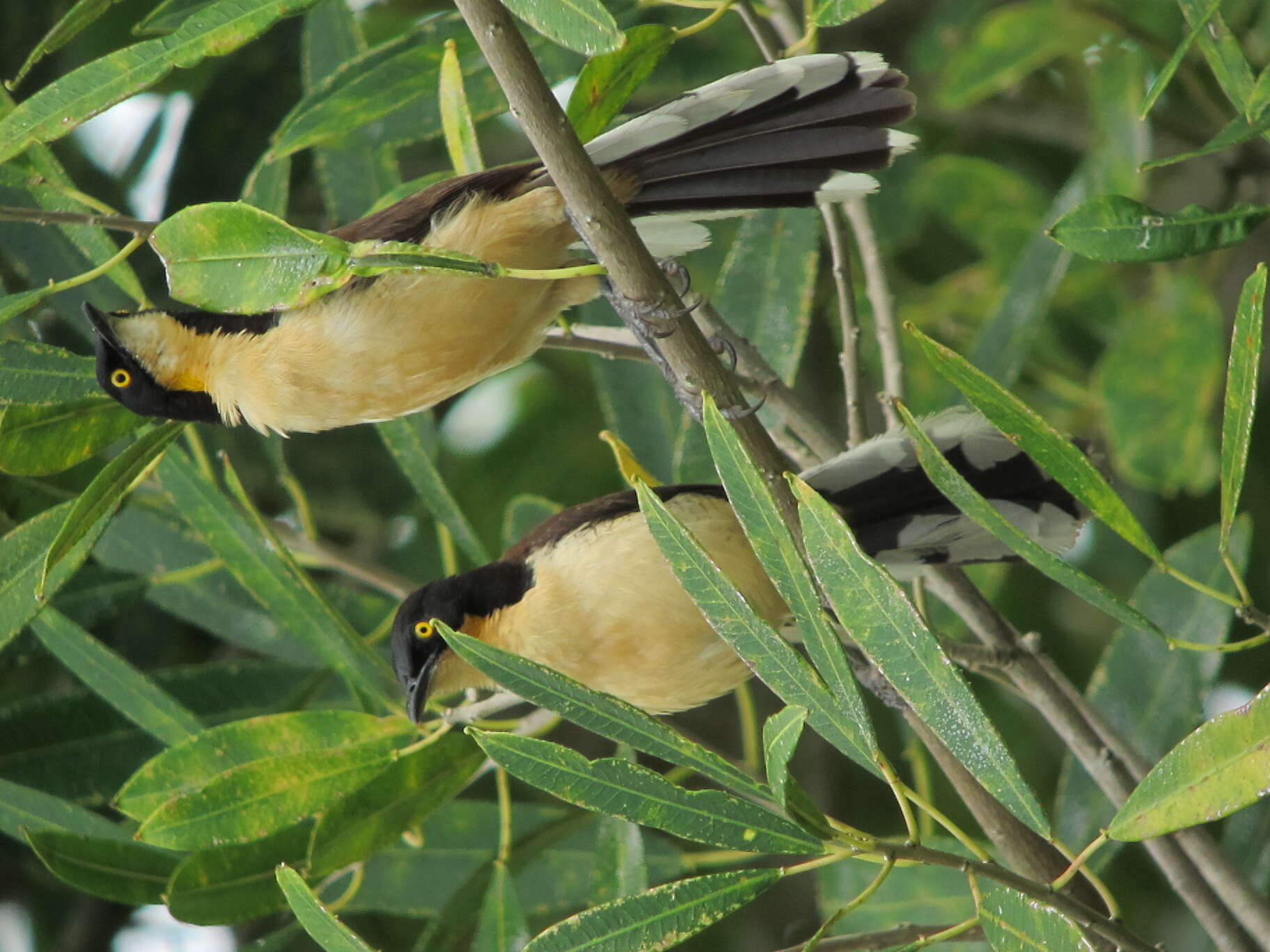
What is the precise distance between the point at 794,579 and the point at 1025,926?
41 centimetres

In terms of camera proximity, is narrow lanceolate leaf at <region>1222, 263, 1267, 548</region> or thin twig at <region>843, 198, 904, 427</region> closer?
narrow lanceolate leaf at <region>1222, 263, 1267, 548</region>

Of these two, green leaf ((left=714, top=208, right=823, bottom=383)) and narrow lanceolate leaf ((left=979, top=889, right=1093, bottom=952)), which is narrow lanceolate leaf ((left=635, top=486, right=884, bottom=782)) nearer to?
narrow lanceolate leaf ((left=979, top=889, right=1093, bottom=952))

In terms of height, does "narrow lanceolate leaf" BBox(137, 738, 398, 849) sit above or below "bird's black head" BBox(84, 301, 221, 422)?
below

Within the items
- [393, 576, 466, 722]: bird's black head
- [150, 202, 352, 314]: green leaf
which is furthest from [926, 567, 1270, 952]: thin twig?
[150, 202, 352, 314]: green leaf

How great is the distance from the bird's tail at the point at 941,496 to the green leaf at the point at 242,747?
88 cm

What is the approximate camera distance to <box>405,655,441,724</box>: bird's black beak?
2.37 meters

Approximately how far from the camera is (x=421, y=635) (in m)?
2.42

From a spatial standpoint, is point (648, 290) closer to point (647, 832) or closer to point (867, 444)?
point (867, 444)

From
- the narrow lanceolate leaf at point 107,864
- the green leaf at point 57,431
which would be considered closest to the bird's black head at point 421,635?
the narrow lanceolate leaf at point 107,864

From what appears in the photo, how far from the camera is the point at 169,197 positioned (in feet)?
11.5

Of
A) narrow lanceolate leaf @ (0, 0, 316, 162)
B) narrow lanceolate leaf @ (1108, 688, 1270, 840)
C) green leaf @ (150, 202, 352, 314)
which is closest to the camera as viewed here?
narrow lanceolate leaf @ (1108, 688, 1270, 840)

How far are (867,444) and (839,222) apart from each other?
38 centimetres

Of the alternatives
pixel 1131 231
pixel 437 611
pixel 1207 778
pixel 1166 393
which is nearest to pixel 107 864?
pixel 437 611

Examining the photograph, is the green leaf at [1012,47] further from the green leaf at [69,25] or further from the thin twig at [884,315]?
the green leaf at [69,25]
